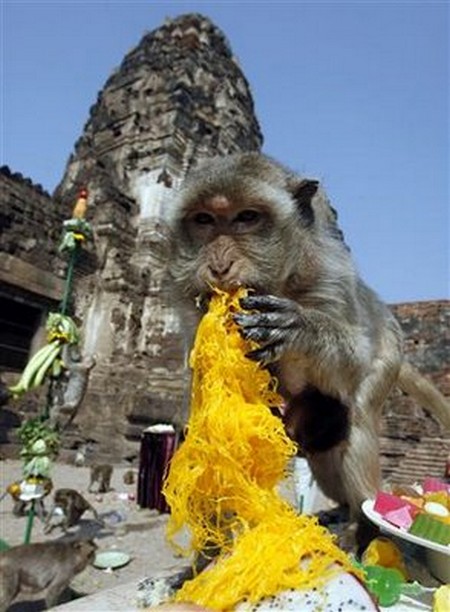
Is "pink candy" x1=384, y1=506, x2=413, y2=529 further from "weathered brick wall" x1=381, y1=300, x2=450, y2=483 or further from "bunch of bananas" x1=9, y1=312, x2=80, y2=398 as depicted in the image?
"weathered brick wall" x1=381, y1=300, x2=450, y2=483

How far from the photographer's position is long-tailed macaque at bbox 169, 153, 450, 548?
1.95 metres

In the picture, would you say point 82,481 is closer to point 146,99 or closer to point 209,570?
point 209,570

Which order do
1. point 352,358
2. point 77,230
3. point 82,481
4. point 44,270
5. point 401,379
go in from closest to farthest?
point 352,358 → point 401,379 → point 77,230 → point 82,481 → point 44,270

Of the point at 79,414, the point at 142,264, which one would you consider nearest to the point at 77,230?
the point at 79,414

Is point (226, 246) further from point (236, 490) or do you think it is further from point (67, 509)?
point (67, 509)

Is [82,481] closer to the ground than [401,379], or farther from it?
closer to the ground

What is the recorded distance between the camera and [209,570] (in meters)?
1.54

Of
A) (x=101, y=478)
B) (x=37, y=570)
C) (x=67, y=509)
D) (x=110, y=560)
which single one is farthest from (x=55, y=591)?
(x=101, y=478)

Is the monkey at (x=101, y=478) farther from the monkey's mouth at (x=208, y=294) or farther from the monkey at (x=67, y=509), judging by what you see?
the monkey's mouth at (x=208, y=294)

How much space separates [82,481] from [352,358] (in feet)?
21.9

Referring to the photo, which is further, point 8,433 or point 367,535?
point 8,433

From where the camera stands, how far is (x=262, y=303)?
1790 mm

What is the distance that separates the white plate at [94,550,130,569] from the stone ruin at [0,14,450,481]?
2479 millimetres

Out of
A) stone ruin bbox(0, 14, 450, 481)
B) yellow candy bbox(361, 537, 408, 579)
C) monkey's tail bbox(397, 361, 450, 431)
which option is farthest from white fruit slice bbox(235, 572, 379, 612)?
stone ruin bbox(0, 14, 450, 481)
